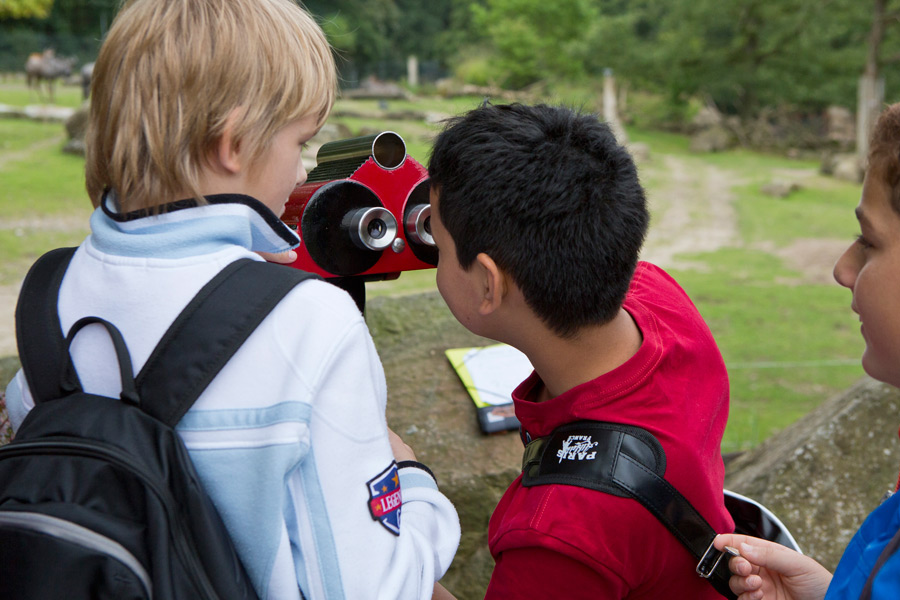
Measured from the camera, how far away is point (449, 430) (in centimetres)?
230

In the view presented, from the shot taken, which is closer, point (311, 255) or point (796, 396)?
point (311, 255)

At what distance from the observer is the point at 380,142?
5.08 ft

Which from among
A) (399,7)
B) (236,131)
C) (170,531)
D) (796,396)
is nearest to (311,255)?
(236,131)

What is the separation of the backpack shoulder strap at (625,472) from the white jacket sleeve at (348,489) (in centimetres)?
31

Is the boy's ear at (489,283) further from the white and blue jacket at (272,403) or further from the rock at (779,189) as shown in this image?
the rock at (779,189)

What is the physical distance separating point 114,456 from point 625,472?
73 centimetres

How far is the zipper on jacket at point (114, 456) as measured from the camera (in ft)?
2.78

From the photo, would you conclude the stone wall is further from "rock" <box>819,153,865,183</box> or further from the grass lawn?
"rock" <box>819,153,865,183</box>

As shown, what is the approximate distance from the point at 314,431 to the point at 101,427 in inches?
9.5

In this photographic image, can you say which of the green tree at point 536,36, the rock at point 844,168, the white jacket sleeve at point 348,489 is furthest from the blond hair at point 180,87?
the green tree at point 536,36

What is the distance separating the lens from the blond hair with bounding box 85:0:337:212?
3.33ft

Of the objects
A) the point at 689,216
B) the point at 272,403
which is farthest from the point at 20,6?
the point at 272,403

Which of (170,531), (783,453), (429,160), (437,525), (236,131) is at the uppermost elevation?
(236,131)

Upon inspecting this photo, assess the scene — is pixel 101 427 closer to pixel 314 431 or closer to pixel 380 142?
pixel 314 431
